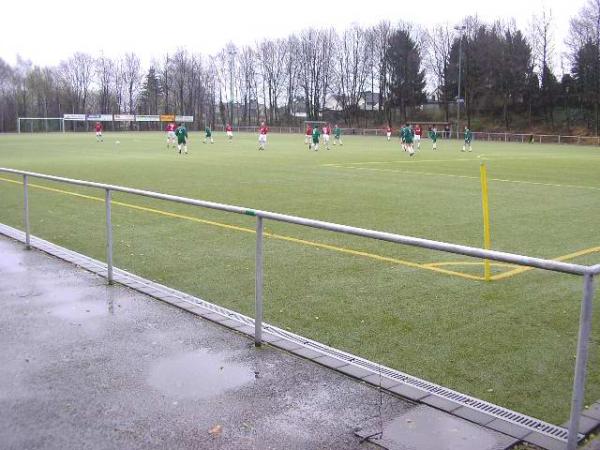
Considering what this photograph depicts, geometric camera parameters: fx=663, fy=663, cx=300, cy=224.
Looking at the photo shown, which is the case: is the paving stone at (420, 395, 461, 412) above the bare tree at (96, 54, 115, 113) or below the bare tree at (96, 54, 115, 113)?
below

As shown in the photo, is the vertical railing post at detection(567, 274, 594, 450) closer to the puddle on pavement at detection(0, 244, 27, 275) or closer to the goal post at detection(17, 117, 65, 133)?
the puddle on pavement at detection(0, 244, 27, 275)

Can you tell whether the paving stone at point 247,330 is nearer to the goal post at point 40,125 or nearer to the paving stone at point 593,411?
the paving stone at point 593,411

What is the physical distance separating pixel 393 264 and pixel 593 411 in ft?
14.9

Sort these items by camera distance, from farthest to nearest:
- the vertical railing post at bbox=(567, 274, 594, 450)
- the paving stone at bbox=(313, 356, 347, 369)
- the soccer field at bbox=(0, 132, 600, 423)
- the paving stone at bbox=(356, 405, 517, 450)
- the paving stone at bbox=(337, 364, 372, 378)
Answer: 1. the soccer field at bbox=(0, 132, 600, 423)
2. the paving stone at bbox=(313, 356, 347, 369)
3. the paving stone at bbox=(337, 364, 372, 378)
4. the paving stone at bbox=(356, 405, 517, 450)
5. the vertical railing post at bbox=(567, 274, 594, 450)

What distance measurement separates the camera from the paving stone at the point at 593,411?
161 inches

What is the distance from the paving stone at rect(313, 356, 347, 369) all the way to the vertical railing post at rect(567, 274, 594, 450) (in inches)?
70.1

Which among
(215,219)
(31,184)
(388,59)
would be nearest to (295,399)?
(215,219)

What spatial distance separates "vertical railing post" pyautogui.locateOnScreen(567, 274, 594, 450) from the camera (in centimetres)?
343

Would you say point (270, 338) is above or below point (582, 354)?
below

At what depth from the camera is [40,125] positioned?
9494cm

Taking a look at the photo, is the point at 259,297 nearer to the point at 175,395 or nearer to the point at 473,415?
the point at 175,395

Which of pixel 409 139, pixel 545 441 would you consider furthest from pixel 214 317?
pixel 409 139

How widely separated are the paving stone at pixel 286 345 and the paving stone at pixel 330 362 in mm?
307

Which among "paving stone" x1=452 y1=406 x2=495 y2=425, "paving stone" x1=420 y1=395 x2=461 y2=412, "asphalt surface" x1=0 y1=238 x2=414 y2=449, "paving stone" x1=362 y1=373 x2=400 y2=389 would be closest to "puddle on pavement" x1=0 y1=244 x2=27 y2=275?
"asphalt surface" x1=0 y1=238 x2=414 y2=449
